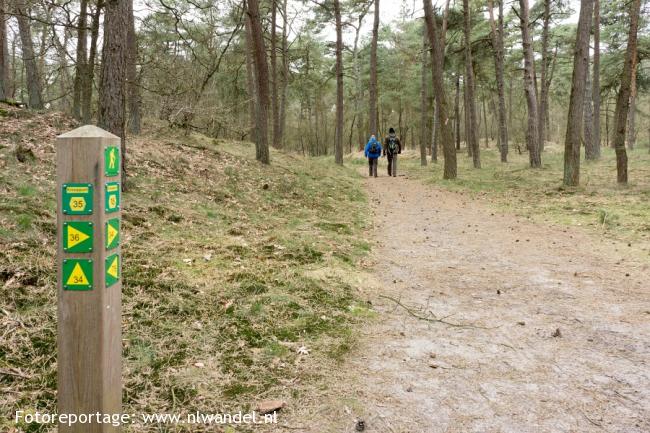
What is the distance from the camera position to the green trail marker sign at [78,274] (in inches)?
84.3

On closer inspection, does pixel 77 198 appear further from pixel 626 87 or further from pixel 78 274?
pixel 626 87

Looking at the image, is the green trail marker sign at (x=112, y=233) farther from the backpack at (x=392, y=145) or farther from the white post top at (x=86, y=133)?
the backpack at (x=392, y=145)

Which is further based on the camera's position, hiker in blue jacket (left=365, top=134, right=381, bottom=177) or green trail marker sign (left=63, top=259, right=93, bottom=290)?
hiker in blue jacket (left=365, top=134, right=381, bottom=177)

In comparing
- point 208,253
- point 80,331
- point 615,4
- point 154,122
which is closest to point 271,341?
point 80,331

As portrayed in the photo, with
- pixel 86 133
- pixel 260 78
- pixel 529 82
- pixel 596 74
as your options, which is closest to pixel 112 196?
pixel 86 133

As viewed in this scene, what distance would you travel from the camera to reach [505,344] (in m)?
3.93

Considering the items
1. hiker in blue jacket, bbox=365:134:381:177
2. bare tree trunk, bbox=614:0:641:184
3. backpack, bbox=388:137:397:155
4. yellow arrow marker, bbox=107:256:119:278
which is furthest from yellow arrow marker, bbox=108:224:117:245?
backpack, bbox=388:137:397:155

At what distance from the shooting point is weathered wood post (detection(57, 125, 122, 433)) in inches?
83.2

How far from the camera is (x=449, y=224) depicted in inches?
367

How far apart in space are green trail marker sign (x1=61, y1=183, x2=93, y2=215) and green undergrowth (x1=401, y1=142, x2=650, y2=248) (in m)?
7.97

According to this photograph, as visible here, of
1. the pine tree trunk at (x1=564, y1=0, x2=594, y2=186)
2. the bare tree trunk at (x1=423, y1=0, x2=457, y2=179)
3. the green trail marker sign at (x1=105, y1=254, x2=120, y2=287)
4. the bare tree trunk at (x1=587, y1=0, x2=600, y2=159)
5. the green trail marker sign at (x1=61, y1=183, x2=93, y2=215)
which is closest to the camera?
the green trail marker sign at (x1=61, y1=183, x2=93, y2=215)

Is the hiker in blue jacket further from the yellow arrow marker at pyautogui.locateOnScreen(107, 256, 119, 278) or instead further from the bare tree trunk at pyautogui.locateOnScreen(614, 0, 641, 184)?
the yellow arrow marker at pyautogui.locateOnScreen(107, 256, 119, 278)

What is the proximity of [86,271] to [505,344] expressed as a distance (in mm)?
3396

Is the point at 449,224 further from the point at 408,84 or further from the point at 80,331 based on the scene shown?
the point at 408,84
